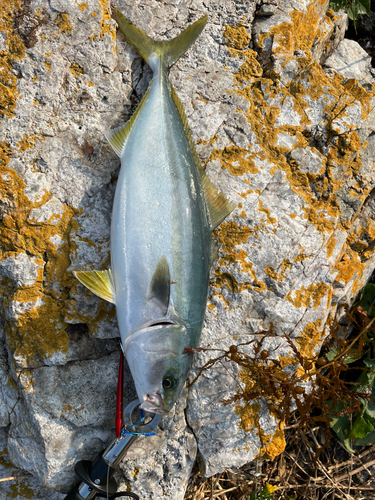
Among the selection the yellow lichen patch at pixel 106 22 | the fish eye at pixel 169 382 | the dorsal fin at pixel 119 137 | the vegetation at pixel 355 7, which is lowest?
the fish eye at pixel 169 382

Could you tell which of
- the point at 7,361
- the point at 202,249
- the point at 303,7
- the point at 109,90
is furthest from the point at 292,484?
the point at 303,7

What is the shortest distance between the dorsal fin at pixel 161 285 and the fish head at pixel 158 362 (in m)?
0.12

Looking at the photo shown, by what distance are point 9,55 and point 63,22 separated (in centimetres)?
42

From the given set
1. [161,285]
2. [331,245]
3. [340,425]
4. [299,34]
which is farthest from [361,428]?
[299,34]

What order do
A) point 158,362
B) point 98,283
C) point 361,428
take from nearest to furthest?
1. point 158,362
2. point 98,283
3. point 361,428

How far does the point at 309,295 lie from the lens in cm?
280

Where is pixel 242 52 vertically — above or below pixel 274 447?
above

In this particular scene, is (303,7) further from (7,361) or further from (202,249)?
(7,361)

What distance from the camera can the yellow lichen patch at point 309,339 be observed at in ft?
9.12

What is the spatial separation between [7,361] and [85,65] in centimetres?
210

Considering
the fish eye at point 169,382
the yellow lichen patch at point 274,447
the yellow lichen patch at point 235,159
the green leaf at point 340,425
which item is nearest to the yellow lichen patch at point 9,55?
the yellow lichen patch at point 235,159

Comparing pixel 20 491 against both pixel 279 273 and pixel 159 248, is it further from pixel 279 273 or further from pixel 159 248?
pixel 279 273

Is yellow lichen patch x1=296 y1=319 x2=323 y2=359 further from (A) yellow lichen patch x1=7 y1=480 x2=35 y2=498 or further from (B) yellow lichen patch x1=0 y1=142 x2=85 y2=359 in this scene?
(A) yellow lichen patch x1=7 y1=480 x2=35 y2=498

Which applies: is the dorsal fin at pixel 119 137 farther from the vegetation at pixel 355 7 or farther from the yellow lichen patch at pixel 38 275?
the vegetation at pixel 355 7
